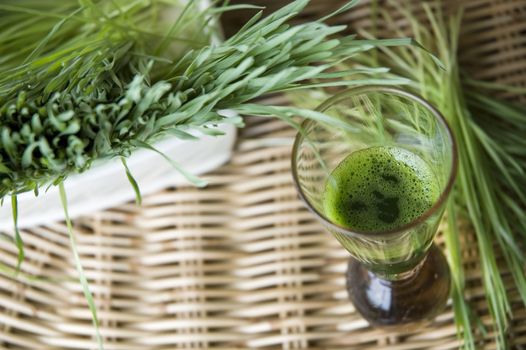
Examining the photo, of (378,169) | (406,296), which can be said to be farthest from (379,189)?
(406,296)

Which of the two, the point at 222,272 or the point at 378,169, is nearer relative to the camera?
the point at 378,169

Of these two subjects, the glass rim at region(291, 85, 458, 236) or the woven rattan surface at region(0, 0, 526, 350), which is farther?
the woven rattan surface at region(0, 0, 526, 350)

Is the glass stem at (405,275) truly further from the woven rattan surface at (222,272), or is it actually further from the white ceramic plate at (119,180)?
the white ceramic plate at (119,180)

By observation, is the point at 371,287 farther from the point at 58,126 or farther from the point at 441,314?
the point at 58,126

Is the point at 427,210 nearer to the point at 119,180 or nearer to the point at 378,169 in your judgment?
the point at 378,169

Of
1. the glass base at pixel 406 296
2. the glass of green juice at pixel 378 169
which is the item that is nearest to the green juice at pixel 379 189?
the glass of green juice at pixel 378 169

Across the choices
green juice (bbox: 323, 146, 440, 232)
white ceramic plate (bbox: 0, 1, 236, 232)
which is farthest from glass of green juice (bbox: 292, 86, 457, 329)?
white ceramic plate (bbox: 0, 1, 236, 232)

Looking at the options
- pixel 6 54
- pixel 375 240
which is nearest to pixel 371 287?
pixel 375 240

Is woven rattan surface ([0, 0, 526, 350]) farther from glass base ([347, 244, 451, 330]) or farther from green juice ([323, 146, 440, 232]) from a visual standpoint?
green juice ([323, 146, 440, 232])
